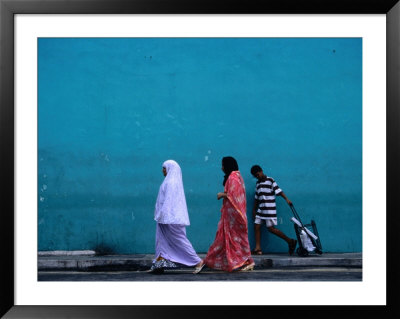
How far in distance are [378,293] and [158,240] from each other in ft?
10.4

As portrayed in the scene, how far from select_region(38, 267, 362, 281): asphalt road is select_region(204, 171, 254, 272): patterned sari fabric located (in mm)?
168

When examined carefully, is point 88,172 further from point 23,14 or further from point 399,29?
point 399,29

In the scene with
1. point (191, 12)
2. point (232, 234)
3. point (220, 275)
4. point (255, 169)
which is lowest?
point (220, 275)

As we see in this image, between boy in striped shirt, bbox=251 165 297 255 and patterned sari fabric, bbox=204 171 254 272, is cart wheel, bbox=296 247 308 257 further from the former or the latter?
patterned sari fabric, bbox=204 171 254 272

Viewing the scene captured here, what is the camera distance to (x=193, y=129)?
9.71 meters

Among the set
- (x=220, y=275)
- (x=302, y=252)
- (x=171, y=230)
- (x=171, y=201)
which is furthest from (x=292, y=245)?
(x=171, y=201)

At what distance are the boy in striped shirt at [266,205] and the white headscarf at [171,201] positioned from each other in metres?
1.57

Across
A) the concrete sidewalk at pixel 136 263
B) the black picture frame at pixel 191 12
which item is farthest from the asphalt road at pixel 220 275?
the black picture frame at pixel 191 12

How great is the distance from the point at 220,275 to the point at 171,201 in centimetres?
117

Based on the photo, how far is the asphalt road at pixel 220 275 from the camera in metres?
7.69

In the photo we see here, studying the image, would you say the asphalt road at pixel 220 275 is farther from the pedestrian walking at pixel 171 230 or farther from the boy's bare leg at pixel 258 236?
the boy's bare leg at pixel 258 236

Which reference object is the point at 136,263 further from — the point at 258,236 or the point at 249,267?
the point at 258,236

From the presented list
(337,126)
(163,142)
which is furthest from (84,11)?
(337,126)

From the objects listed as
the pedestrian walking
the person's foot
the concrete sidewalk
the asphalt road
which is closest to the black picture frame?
the asphalt road
